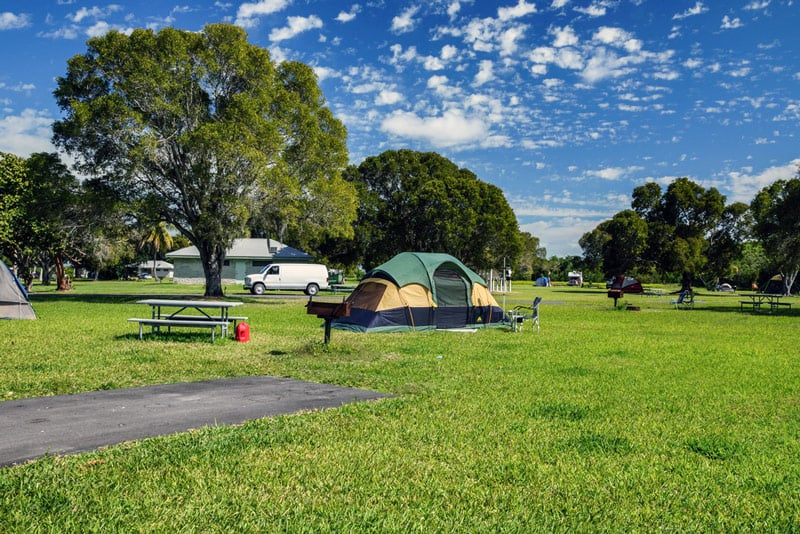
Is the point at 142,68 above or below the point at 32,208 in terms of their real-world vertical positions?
above

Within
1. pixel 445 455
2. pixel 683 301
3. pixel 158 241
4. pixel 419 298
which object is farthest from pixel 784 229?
pixel 158 241

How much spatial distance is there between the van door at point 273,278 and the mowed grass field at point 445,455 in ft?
92.4

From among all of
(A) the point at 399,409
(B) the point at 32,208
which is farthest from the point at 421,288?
(B) the point at 32,208

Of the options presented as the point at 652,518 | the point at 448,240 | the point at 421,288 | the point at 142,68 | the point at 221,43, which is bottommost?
the point at 652,518

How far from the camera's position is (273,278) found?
39375 millimetres

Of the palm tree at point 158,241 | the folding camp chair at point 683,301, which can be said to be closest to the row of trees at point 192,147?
the folding camp chair at point 683,301

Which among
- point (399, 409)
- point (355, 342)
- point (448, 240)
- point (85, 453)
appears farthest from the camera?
point (448, 240)

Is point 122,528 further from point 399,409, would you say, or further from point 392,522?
point 399,409

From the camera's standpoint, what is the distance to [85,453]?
Answer: 16.1 feet

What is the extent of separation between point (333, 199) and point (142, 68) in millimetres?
9819

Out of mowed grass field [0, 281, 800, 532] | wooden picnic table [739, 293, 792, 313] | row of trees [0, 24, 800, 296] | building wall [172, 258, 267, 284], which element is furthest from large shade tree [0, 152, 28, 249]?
wooden picnic table [739, 293, 792, 313]

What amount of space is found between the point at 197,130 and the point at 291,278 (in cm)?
1512

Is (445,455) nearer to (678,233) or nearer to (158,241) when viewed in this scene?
(678,233)

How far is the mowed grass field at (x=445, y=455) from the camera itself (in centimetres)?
382
